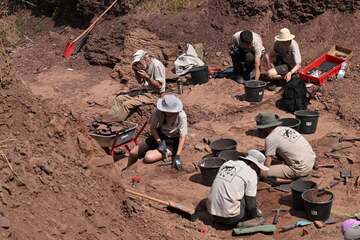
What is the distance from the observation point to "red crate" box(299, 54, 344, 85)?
40.5 feet

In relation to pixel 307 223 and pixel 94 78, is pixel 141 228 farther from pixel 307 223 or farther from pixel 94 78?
pixel 94 78

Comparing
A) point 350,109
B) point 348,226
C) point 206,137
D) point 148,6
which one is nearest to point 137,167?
point 206,137

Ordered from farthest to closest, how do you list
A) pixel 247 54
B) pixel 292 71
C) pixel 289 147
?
1. pixel 247 54
2. pixel 292 71
3. pixel 289 147

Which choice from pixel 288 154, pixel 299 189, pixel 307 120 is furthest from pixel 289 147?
pixel 307 120

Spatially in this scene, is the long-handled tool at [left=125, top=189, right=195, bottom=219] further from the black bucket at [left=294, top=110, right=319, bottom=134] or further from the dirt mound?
the dirt mound

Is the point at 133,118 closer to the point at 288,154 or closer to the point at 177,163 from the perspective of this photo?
the point at 177,163

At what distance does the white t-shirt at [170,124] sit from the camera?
32.6ft

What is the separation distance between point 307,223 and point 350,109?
13.3 ft

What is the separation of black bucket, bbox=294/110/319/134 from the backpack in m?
0.63

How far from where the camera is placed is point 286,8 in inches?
571

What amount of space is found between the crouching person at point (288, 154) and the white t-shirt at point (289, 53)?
3.47 meters

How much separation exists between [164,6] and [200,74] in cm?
342

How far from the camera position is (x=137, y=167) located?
1026 cm

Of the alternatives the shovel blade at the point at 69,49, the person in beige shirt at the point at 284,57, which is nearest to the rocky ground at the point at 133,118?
the shovel blade at the point at 69,49
